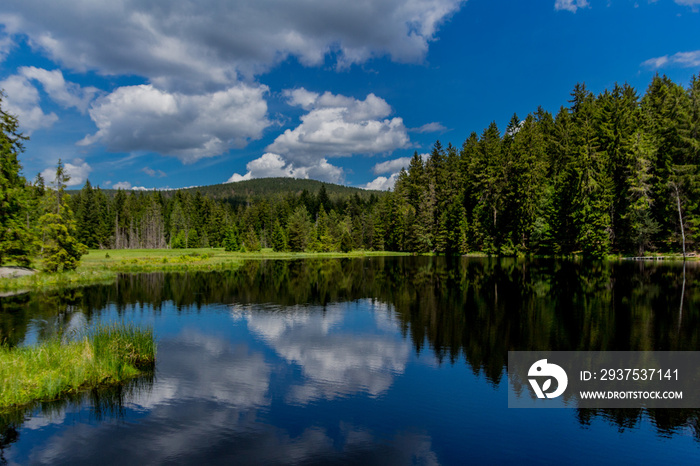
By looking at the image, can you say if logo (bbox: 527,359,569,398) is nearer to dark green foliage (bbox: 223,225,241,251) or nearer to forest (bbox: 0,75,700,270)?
forest (bbox: 0,75,700,270)

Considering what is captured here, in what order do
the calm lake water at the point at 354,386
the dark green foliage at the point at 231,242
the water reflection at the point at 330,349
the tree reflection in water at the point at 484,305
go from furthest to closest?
the dark green foliage at the point at 231,242 < the tree reflection in water at the point at 484,305 < the water reflection at the point at 330,349 < the calm lake water at the point at 354,386

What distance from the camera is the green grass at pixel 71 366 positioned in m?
11.9

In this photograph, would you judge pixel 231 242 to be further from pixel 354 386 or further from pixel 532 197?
pixel 354 386

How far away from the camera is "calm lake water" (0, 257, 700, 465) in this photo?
9.39 meters

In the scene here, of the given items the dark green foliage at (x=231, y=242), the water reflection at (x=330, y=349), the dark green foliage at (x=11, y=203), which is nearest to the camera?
the water reflection at (x=330, y=349)

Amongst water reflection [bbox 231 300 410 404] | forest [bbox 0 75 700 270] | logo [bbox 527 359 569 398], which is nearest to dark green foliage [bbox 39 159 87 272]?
forest [bbox 0 75 700 270]

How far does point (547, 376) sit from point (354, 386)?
22.8 feet

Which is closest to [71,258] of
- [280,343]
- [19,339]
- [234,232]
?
[19,339]

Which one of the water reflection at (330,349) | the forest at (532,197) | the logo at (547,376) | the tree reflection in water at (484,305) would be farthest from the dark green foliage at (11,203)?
the logo at (547,376)

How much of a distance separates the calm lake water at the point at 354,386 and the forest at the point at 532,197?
22.4 meters

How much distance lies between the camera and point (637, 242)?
185ft

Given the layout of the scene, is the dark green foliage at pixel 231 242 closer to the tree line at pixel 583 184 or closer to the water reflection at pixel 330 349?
the tree line at pixel 583 184

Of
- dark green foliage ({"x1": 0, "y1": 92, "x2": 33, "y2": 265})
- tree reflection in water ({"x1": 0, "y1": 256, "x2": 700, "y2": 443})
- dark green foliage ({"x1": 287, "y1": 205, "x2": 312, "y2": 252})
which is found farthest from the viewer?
dark green foliage ({"x1": 287, "y1": 205, "x2": 312, "y2": 252})

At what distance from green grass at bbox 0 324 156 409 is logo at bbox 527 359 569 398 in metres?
14.3
